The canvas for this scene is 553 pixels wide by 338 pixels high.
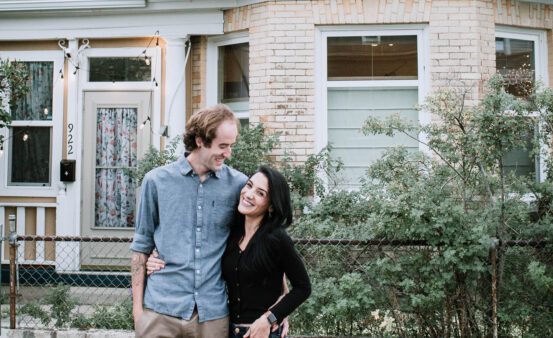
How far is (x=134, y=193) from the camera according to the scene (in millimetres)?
8727

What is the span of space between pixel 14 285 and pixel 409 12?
549 cm

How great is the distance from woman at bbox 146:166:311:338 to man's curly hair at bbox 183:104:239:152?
31cm

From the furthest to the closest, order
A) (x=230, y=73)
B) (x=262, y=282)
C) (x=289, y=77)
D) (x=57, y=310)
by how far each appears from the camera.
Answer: (x=230, y=73) < (x=289, y=77) < (x=57, y=310) < (x=262, y=282)

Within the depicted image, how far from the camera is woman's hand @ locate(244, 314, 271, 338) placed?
291 cm

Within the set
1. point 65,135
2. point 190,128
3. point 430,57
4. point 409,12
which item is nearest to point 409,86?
point 430,57

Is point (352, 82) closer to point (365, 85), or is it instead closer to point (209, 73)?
point (365, 85)

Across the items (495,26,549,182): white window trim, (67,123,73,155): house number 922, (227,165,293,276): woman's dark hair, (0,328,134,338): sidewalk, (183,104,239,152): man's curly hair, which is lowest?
(0,328,134,338): sidewalk

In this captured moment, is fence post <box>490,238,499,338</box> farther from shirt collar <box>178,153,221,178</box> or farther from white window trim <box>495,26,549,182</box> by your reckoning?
white window trim <box>495,26,549,182</box>

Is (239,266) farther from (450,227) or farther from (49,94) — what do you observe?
(49,94)

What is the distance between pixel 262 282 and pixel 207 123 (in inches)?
32.1

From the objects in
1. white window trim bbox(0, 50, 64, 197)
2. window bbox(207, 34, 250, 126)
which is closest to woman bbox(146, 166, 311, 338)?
window bbox(207, 34, 250, 126)

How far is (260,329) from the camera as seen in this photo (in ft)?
9.53

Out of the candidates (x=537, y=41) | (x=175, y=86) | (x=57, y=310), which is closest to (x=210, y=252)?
(x=57, y=310)

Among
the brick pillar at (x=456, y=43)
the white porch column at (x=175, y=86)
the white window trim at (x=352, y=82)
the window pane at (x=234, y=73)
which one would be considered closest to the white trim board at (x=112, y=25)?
the white porch column at (x=175, y=86)
